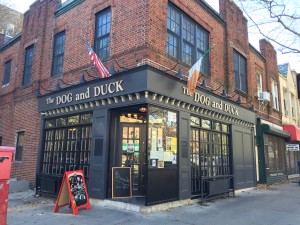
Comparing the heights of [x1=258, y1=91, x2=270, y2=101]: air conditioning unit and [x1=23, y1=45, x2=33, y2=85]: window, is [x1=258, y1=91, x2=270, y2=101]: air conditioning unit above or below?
below

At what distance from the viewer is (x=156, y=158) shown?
8.25m

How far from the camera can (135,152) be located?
9609 millimetres

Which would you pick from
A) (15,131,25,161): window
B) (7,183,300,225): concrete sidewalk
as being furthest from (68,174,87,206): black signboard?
(15,131,25,161): window

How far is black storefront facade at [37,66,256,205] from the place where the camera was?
27.2ft

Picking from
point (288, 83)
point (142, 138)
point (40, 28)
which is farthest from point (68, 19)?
point (288, 83)

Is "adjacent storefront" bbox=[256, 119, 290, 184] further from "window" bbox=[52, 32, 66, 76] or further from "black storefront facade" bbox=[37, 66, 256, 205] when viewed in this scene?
→ "window" bbox=[52, 32, 66, 76]

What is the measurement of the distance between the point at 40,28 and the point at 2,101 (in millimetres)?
5379

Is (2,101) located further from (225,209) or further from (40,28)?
(225,209)

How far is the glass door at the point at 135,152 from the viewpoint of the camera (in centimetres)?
938

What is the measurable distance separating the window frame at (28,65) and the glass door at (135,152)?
303 inches

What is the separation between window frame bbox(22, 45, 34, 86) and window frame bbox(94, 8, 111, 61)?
5335 millimetres

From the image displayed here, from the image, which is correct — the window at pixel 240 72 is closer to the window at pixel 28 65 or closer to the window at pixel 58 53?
the window at pixel 58 53

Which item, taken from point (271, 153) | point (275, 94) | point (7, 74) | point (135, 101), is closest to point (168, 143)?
point (135, 101)

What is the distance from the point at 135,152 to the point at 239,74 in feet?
27.9
